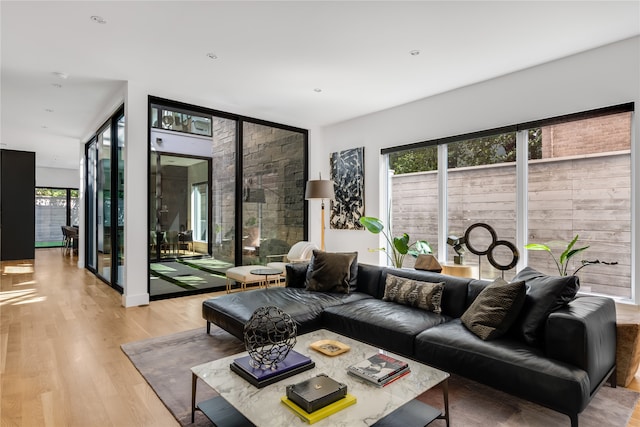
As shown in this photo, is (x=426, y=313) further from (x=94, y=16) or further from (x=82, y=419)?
(x=94, y=16)

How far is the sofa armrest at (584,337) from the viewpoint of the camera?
1.97 m

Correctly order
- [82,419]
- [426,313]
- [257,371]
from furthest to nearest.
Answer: [426,313] < [82,419] < [257,371]

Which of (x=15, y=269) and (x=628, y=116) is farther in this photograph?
(x=15, y=269)

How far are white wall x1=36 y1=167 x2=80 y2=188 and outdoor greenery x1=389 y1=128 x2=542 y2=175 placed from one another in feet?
38.3

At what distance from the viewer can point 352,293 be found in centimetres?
370

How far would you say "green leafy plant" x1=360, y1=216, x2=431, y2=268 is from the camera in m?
4.79

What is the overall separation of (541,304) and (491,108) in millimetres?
2920

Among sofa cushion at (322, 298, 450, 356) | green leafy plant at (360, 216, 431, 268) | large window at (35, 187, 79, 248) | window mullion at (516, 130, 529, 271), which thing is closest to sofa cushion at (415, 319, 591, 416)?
sofa cushion at (322, 298, 450, 356)

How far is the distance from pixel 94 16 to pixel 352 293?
3.43 meters

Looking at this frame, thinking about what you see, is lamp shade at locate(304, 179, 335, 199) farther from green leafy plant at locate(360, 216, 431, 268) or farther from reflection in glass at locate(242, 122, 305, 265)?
reflection in glass at locate(242, 122, 305, 265)

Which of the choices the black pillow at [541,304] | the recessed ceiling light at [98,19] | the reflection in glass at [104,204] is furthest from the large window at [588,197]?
the reflection in glass at [104,204]

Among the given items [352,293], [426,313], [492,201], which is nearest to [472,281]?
[426,313]

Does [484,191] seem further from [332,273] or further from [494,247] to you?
[332,273]

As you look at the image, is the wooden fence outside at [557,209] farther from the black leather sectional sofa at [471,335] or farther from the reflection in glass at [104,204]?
the reflection in glass at [104,204]
